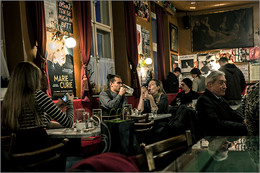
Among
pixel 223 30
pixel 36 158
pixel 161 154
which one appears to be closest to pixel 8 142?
pixel 36 158

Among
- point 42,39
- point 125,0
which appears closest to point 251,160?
point 42,39

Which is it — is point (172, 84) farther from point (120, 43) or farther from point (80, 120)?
point (80, 120)

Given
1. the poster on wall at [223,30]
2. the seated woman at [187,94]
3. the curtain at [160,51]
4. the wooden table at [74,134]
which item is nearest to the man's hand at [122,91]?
the wooden table at [74,134]

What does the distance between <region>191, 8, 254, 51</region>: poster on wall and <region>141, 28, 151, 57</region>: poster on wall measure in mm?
4186

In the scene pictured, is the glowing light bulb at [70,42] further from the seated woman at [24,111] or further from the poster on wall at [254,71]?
the poster on wall at [254,71]

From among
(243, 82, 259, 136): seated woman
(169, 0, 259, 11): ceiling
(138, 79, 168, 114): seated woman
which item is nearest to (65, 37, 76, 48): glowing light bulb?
(138, 79, 168, 114): seated woman

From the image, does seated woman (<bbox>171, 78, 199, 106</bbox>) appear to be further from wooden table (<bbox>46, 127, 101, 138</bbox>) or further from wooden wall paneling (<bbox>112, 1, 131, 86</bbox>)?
wooden table (<bbox>46, 127, 101, 138</bbox>)

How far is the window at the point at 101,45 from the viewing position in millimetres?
6152

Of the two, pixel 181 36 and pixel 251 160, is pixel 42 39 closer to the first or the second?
pixel 251 160

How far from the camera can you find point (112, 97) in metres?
4.54

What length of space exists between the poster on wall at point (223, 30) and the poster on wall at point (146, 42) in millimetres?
4186

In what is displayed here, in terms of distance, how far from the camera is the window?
6152 mm

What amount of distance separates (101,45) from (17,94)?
4.78 meters

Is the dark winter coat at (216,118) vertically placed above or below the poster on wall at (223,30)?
below
